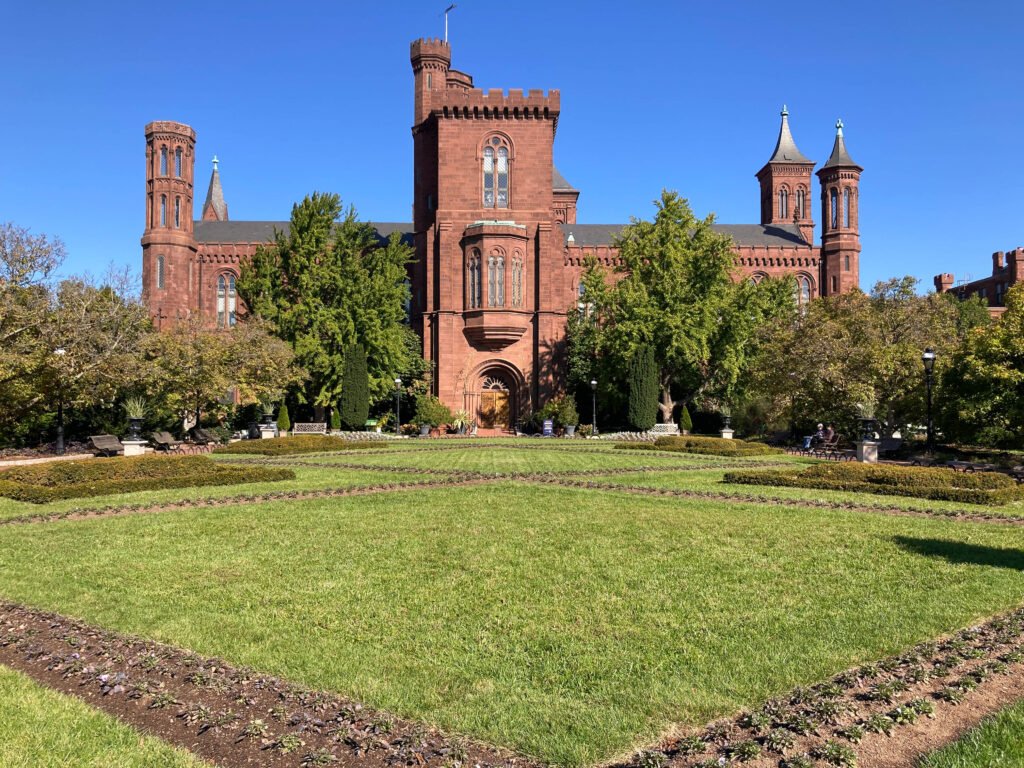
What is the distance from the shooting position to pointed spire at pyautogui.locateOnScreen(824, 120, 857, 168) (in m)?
52.4

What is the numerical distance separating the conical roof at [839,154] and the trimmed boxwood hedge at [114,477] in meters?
51.1

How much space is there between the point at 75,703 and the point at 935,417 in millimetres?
24424

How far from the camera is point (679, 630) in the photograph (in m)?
5.18

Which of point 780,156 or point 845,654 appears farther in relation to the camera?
point 780,156

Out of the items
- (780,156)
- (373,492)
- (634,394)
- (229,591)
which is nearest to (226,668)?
(229,591)

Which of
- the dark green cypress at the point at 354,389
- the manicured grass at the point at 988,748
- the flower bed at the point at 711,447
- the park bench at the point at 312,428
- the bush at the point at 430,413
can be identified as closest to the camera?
the manicured grass at the point at 988,748

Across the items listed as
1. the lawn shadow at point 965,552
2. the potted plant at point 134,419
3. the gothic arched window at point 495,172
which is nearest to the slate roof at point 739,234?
the gothic arched window at point 495,172

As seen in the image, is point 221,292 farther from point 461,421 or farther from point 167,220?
point 461,421

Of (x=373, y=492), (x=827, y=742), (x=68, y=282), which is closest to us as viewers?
(x=827, y=742)

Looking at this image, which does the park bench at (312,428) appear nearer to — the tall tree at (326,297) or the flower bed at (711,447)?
the tall tree at (326,297)

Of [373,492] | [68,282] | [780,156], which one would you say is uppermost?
[780,156]

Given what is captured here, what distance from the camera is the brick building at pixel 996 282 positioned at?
68.5m

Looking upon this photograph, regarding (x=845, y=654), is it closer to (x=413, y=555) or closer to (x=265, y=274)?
(x=413, y=555)

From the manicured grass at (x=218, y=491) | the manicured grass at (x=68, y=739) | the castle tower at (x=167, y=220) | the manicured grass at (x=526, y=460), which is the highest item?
the castle tower at (x=167, y=220)
